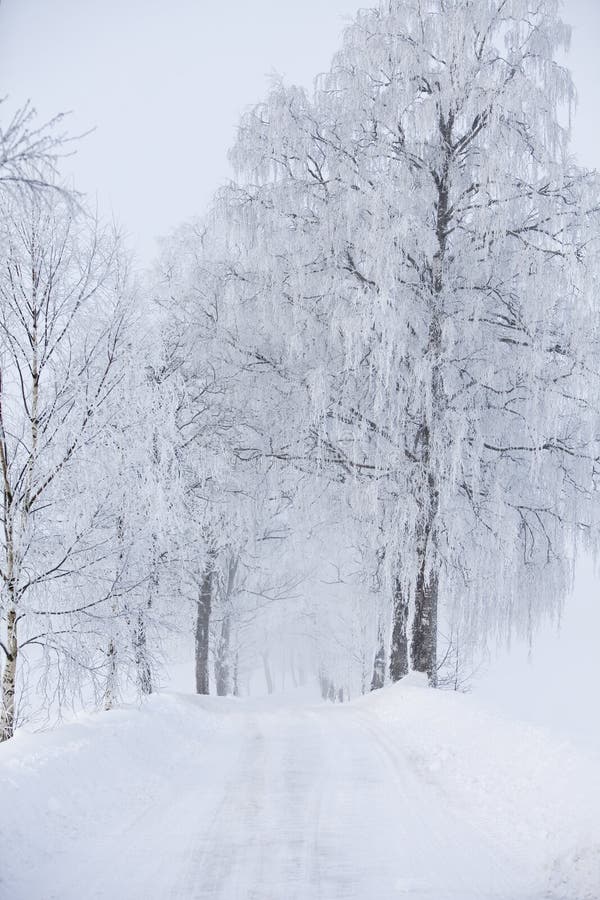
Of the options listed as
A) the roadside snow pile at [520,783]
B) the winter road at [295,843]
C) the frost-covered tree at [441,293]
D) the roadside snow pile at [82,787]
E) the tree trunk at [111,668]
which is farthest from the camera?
the frost-covered tree at [441,293]

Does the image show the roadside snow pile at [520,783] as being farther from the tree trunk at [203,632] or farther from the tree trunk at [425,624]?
the tree trunk at [203,632]

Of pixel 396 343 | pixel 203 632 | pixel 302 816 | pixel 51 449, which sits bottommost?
pixel 203 632

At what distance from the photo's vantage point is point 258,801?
5.42 metres

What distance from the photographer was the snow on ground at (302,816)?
3771 mm

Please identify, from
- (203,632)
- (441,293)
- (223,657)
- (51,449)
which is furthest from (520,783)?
(223,657)

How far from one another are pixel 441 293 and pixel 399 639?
7127mm

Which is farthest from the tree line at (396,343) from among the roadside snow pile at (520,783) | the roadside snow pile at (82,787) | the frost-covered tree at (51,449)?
the roadside snow pile at (520,783)

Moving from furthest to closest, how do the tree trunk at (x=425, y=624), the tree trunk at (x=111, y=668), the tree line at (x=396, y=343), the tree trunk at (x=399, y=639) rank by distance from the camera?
the tree trunk at (x=399, y=639), the tree trunk at (x=425, y=624), the tree line at (x=396, y=343), the tree trunk at (x=111, y=668)

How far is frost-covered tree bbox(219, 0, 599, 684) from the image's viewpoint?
1030cm

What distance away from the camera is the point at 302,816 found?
4973 millimetres

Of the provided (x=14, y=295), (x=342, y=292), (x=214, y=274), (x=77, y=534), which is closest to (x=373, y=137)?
(x=342, y=292)

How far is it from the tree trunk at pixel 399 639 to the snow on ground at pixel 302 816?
198 inches

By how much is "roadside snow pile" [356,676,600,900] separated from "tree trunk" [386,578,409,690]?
4283mm

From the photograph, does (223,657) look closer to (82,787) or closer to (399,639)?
(399,639)
